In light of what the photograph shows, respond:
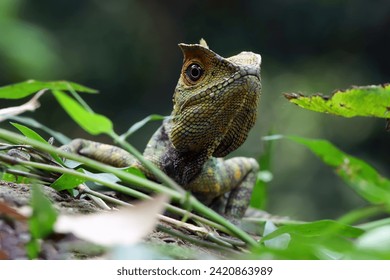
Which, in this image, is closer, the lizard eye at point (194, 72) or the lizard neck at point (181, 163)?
the lizard eye at point (194, 72)

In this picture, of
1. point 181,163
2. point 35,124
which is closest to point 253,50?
point 181,163

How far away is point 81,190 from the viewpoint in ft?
6.94

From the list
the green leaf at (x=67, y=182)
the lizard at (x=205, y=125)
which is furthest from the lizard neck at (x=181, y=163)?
the green leaf at (x=67, y=182)

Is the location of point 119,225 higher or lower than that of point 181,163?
lower

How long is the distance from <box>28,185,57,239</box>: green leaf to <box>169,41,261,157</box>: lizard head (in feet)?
4.77

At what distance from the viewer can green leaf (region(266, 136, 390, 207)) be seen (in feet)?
5.15

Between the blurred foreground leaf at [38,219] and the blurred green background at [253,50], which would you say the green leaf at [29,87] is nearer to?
the blurred foreground leaf at [38,219]

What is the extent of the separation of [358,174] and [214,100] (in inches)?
41.5

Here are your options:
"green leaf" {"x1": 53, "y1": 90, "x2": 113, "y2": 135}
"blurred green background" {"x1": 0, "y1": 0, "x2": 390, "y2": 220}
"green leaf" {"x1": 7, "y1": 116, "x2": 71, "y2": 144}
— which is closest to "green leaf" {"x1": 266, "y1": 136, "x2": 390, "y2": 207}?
"green leaf" {"x1": 53, "y1": 90, "x2": 113, "y2": 135}

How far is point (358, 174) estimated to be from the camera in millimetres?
1837

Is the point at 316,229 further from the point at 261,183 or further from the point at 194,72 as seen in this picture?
the point at 261,183

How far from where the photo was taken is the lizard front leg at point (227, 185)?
11.0 ft
